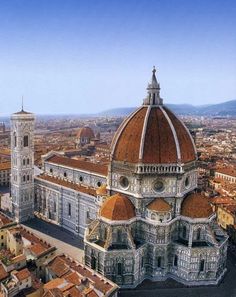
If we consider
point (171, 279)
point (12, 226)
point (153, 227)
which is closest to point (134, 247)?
point (153, 227)

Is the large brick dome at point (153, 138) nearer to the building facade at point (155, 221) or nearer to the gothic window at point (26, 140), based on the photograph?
the building facade at point (155, 221)

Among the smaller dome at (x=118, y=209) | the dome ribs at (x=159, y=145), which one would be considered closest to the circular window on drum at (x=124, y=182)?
the smaller dome at (x=118, y=209)

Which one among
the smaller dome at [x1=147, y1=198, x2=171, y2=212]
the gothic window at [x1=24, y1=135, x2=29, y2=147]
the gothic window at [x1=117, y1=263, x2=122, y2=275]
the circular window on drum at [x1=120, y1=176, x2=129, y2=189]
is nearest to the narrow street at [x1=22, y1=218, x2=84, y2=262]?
the gothic window at [x1=117, y1=263, x2=122, y2=275]

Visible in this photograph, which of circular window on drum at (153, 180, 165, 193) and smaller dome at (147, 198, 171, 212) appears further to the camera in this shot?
circular window on drum at (153, 180, 165, 193)

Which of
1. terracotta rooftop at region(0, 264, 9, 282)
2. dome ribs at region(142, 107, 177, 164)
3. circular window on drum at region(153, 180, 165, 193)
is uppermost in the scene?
dome ribs at region(142, 107, 177, 164)

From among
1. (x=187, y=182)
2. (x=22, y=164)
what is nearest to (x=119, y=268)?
(x=187, y=182)

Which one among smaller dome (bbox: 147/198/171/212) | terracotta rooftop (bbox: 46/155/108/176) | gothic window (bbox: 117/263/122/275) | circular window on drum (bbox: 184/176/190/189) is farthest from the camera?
terracotta rooftop (bbox: 46/155/108/176)

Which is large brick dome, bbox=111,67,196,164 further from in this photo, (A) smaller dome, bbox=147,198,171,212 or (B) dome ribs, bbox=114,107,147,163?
(A) smaller dome, bbox=147,198,171,212
